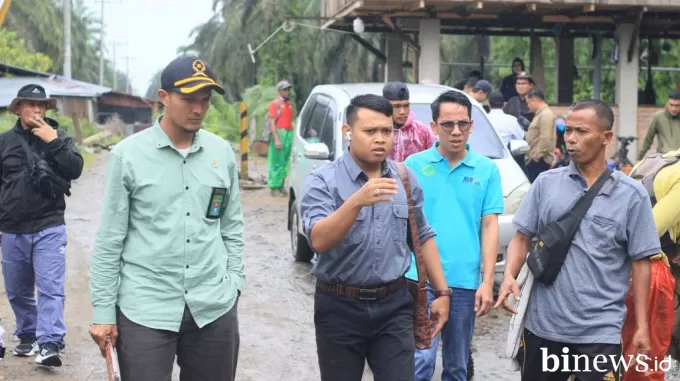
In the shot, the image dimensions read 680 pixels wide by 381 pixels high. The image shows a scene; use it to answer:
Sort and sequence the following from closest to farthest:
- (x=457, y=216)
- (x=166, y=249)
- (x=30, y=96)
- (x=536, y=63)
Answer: (x=166, y=249)
(x=457, y=216)
(x=30, y=96)
(x=536, y=63)

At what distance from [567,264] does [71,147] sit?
3.93 m

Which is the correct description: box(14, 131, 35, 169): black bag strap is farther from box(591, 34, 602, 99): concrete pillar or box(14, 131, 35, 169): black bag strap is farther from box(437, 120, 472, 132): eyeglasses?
box(591, 34, 602, 99): concrete pillar

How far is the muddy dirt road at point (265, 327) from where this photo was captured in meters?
7.46

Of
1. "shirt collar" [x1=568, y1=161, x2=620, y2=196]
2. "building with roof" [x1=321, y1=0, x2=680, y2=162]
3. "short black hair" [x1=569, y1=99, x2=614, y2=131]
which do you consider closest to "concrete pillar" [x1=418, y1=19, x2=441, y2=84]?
"building with roof" [x1=321, y1=0, x2=680, y2=162]

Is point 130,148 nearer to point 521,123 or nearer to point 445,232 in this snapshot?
point 445,232

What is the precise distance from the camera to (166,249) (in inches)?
177

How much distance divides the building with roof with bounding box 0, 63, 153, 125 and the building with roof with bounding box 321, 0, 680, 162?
697cm

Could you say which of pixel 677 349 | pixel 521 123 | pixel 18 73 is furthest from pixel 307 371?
pixel 18 73

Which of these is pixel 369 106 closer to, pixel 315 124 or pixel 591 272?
pixel 591 272

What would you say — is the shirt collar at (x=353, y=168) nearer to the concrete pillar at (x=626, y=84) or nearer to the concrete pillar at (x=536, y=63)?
the concrete pillar at (x=626, y=84)

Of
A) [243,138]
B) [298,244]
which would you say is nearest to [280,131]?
[243,138]

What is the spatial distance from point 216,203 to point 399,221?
840 mm

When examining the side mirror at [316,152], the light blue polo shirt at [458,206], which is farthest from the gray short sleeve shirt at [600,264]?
the side mirror at [316,152]

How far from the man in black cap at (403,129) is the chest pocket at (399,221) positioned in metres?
2.71
